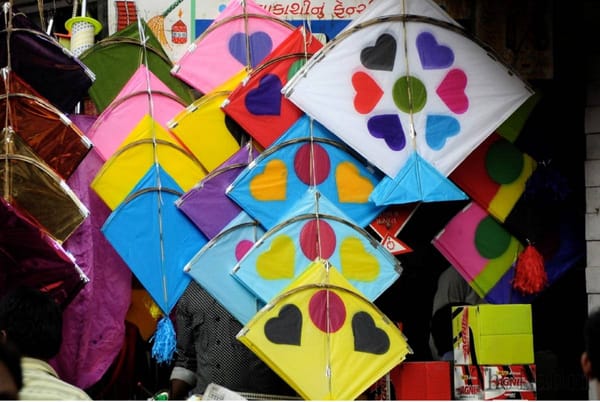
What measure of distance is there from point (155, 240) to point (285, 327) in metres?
1.26

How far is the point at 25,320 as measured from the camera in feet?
12.6

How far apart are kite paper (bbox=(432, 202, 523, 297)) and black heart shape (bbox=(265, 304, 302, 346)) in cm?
119

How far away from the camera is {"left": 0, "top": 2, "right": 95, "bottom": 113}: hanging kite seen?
6707mm

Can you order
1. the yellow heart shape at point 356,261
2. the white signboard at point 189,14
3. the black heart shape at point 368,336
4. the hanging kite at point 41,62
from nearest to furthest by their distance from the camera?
the black heart shape at point 368,336
the yellow heart shape at point 356,261
the hanging kite at point 41,62
the white signboard at point 189,14

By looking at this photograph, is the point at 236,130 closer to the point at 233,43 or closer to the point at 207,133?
the point at 207,133

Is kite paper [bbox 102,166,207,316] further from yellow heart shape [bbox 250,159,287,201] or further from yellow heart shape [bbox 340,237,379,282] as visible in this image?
yellow heart shape [bbox 340,237,379,282]

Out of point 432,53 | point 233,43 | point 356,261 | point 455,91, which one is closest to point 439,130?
point 455,91

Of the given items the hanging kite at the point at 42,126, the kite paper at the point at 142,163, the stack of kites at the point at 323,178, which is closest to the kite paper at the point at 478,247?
the stack of kites at the point at 323,178

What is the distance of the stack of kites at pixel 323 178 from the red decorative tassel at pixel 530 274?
0.03 m

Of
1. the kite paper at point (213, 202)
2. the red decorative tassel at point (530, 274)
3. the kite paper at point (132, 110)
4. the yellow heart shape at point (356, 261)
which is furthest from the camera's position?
the kite paper at point (132, 110)

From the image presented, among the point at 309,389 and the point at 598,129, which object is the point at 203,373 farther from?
the point at 598,129

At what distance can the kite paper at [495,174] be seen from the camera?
6.40 metres

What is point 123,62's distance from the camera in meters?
7.32

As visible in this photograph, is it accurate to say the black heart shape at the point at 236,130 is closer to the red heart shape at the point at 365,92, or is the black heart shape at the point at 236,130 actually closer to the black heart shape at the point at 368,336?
the red heart shape at the point at 365,92
